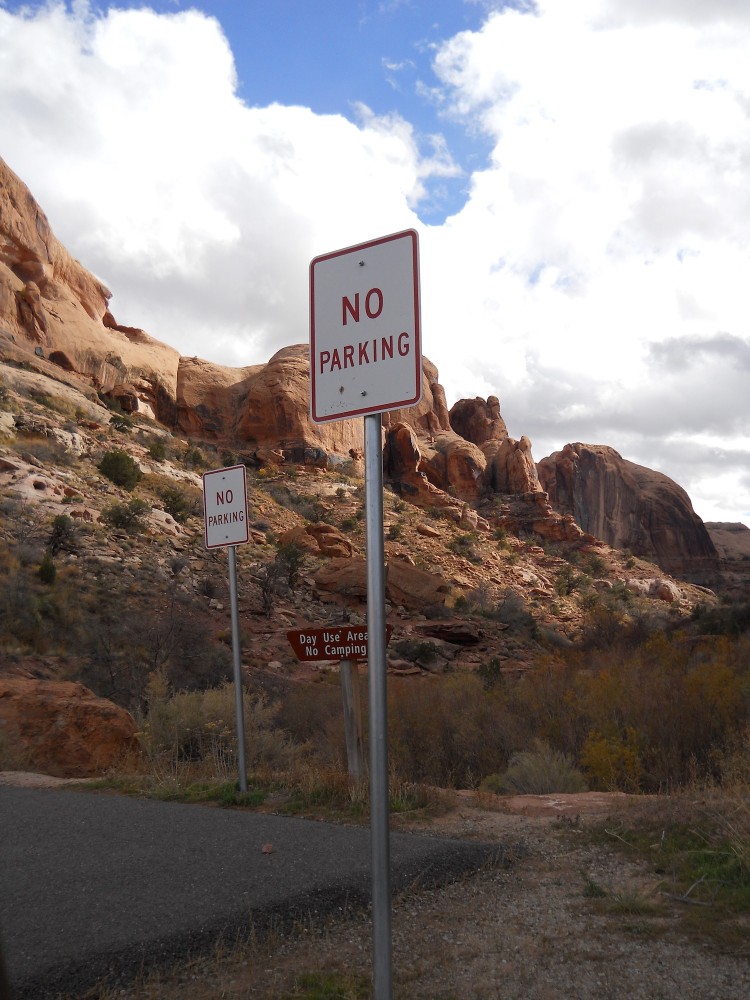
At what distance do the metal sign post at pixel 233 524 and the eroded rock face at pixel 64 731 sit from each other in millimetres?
3216

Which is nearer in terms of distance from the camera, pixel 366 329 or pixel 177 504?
pixel 366 329

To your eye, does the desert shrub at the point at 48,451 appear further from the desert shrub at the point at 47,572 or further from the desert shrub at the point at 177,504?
the desert shrub at the point at 47,572

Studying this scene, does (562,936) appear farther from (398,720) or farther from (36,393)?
(36,393)

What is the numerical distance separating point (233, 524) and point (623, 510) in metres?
90.9

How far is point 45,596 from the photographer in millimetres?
21062

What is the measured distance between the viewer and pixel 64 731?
11.1 meters

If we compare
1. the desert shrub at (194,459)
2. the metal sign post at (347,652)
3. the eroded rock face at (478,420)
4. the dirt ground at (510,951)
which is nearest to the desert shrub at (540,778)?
the metal sign post at (347,652)

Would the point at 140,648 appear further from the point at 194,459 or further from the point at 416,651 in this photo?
the point at 194,459

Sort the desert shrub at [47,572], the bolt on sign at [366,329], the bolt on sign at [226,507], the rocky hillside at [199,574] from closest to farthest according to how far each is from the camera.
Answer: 1. the bolt on sign at [366,329]
2. the bolt on sign at [226,507]
3. the rocky hillside at [199,574]
4. the desert shrub at [47,572]

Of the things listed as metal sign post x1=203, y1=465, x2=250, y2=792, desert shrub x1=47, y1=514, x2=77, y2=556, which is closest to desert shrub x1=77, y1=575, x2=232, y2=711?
desert shrub x1=47, y1=514, x2=77, y2=556

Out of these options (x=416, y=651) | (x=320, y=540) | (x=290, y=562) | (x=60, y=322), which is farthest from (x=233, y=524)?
(x=60, y=322)

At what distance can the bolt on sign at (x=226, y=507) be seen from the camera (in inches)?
335

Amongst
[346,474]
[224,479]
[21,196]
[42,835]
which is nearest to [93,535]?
[224,479]

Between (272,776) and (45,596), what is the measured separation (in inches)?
552
